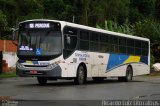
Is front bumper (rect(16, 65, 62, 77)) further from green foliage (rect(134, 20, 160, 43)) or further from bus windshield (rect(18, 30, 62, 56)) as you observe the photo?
green foliage (rect(134, 20, 160, 43))

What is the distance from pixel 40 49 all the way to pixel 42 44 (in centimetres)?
25

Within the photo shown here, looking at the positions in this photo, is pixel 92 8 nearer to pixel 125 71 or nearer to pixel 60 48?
pixel 125 71

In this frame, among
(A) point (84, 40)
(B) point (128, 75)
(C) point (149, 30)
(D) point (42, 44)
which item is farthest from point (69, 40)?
(C) point (149, 30)

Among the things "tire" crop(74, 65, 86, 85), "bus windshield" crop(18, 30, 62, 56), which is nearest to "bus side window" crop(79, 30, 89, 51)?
"tire" crop(74, 65, 86, 85)

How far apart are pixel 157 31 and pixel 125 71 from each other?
20.7m

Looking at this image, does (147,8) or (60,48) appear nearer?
(60,48)

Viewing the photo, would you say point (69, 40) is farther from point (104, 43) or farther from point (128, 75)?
point (128, 75)

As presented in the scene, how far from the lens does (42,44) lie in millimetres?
23750

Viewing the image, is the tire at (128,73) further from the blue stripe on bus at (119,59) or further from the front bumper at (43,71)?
the front bumper at (43,71)

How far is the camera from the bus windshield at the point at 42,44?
23.7 m

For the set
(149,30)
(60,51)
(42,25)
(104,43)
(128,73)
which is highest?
(149,30)

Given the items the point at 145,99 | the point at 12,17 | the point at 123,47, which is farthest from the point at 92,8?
the point at 145,99

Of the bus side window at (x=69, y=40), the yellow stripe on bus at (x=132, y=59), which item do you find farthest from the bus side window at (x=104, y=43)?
the bus side window at (x=69, y=40)

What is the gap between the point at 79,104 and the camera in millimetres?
15062
